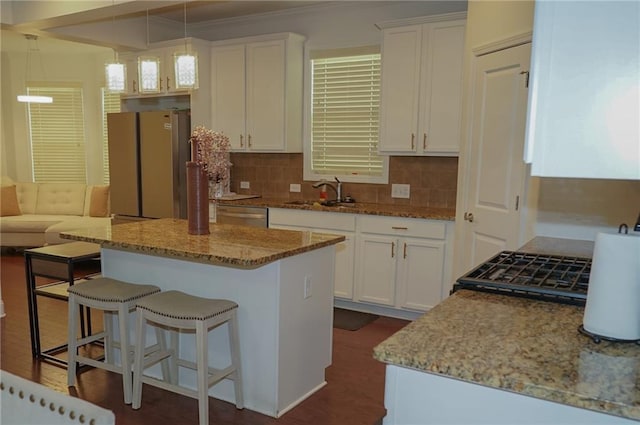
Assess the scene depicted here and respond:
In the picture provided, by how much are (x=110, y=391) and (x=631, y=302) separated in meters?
2.72

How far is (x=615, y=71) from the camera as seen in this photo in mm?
722

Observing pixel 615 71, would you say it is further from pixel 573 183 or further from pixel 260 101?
pixel 260 101

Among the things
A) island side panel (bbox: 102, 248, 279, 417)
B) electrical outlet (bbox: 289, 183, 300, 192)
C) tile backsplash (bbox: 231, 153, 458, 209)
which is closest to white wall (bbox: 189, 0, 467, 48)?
tile backsplash (bbox: 231, 153, 458, 209)

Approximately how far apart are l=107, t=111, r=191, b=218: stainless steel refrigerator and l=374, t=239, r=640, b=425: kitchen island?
4095mm

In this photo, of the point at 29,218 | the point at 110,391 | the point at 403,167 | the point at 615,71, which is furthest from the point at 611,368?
the point at 29,218

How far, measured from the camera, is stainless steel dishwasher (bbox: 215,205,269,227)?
4566 mm

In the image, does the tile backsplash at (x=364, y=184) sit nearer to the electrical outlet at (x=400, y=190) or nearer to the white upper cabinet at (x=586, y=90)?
the electrical outlet at (x=400, y=190)

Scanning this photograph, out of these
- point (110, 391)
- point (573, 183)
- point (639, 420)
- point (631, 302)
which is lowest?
point (110, 391)

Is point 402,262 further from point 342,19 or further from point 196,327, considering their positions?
point 342,19

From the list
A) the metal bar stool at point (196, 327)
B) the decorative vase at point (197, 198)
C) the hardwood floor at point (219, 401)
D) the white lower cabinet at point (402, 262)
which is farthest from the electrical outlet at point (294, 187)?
the metal bar stool at point (196, 327)

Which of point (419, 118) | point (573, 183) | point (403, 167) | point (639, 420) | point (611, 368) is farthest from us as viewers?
point (403, 167)

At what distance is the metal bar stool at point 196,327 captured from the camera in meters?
2.29

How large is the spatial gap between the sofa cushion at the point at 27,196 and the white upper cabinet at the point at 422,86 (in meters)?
5.11

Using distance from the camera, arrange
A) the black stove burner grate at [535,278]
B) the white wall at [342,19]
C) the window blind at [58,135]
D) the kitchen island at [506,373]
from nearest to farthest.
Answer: the kitchen island at [506,373] → the black stove burner grate at [535,278] → the white wall at [342,19] → the window blind at [58,135]
